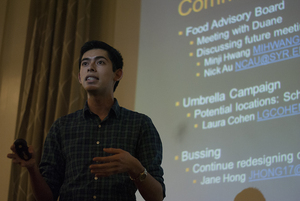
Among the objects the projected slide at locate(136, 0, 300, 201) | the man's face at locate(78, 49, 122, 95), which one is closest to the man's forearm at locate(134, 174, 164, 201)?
the man's face at locate(78, 49, 122, 95)

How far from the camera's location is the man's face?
174 cm

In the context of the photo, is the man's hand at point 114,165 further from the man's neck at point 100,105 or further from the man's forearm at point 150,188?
the man's neck at point 100,105

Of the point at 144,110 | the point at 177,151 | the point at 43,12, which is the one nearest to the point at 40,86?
the point at 43,12

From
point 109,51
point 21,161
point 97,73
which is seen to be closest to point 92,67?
point 97,73

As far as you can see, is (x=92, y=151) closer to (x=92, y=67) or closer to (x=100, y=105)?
(x=100, y=105)

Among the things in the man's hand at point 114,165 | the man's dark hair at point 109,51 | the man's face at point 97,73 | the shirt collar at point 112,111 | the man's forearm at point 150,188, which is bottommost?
the man's forearm at point 150,188

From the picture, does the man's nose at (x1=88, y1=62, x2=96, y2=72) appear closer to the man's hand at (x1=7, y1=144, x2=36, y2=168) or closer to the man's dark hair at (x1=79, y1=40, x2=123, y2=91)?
the man's dark hair at (x1=79, y1=40, x2=123, y2=91)

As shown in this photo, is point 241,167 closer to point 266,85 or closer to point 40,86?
point 266,85

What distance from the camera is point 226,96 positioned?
2658 millimetres

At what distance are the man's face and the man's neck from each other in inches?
1.3

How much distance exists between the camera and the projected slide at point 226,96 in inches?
93.4

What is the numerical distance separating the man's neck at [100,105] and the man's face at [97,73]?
0.03 metres

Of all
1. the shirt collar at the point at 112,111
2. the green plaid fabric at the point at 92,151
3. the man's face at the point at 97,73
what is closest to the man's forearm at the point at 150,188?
the green plaid fabric at the point at 92,151

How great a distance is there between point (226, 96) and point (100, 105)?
112cm
